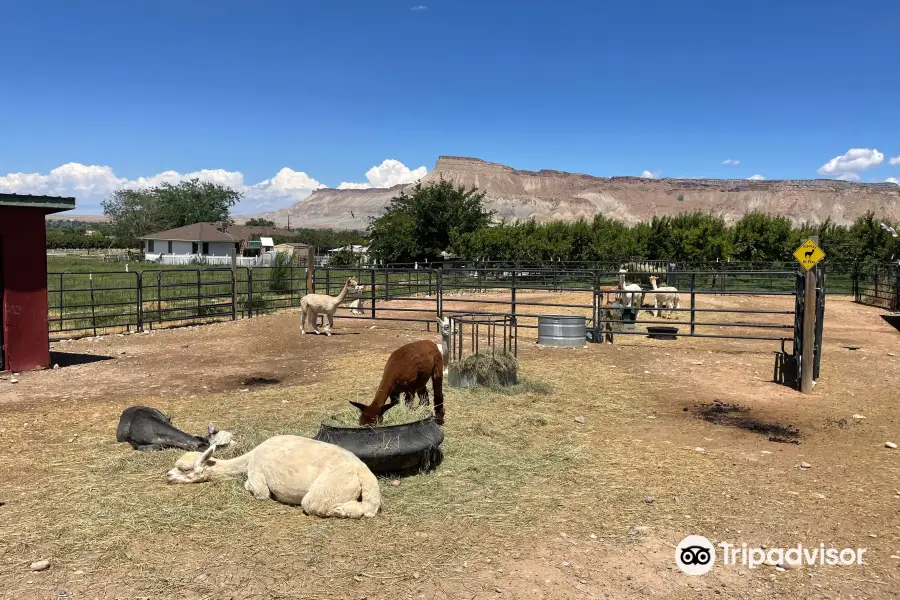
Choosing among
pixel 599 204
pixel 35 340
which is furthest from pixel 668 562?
pixel 599 204

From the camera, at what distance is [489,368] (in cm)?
845

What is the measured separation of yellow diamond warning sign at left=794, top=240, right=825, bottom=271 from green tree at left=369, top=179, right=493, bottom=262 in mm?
29304

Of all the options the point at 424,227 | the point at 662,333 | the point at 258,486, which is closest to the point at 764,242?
the point at 424,227

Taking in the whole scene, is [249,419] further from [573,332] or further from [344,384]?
[573,332]

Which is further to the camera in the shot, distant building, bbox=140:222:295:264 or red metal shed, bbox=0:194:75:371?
distant building, bbox=140:222:295:264

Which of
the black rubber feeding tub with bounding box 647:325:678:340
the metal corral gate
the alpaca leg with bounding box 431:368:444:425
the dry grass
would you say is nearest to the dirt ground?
the dry grass

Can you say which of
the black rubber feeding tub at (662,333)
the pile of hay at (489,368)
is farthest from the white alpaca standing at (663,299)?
the pile of hay at (489,368)

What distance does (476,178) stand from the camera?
177m

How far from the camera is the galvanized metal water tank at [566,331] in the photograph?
12.3 meters

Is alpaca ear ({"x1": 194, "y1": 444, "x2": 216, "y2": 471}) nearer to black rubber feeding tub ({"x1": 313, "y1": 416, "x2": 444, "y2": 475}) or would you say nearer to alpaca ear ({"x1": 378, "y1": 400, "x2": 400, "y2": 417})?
black rubber feeding tub ({"x1": 313, "y1": 416, "x2": 444, "y2": 475})

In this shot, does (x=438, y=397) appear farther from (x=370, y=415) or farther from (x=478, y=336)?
(x=478, y=336)

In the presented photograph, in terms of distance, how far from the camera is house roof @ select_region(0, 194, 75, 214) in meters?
9.79

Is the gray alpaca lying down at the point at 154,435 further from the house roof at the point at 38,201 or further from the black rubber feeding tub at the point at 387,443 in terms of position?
the house roof at the point at 38,201

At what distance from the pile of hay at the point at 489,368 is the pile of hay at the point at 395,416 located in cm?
225
